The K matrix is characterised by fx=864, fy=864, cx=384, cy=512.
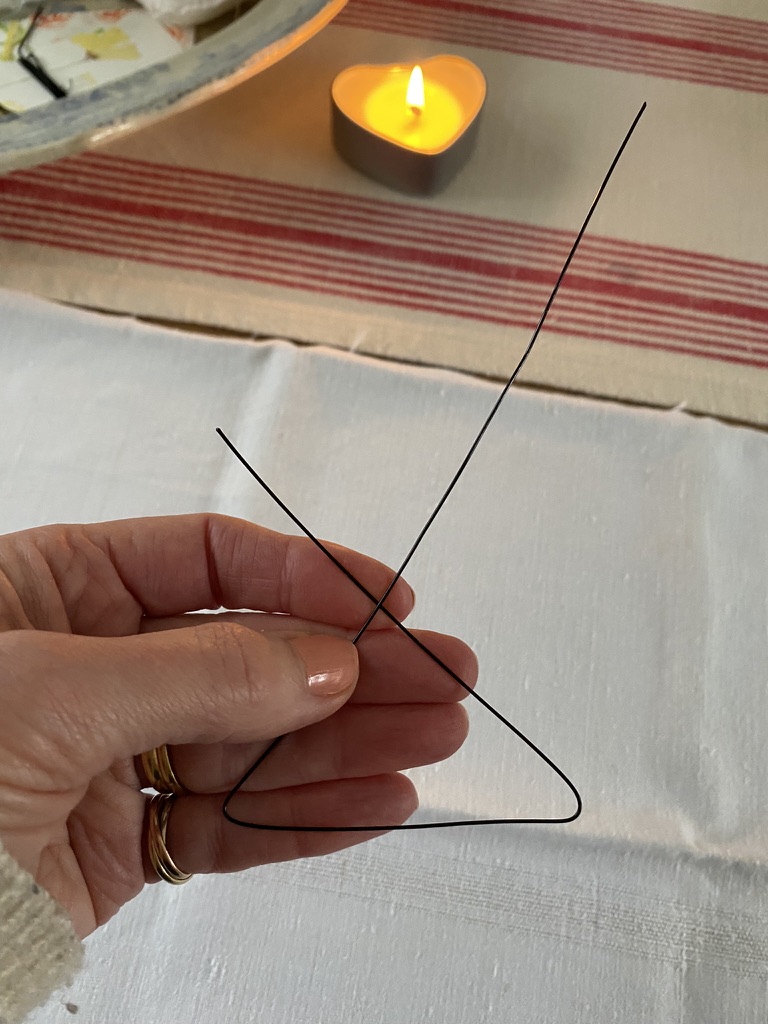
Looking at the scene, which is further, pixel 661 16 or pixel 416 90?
pixel 661 16

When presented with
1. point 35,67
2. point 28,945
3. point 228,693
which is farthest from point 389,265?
point 28,945

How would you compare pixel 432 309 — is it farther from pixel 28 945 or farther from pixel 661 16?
pixel 28 945

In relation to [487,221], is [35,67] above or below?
above

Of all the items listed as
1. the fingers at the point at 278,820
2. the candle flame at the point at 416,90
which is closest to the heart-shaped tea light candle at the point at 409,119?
the candle flame at the point at 416,90

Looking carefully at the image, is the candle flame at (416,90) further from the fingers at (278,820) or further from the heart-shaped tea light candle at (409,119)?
the fingers at (278,820)

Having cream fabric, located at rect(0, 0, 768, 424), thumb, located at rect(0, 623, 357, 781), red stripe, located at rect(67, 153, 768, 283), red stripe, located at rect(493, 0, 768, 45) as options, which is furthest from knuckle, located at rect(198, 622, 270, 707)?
red stripe, located at rect(493, 0, 768, 45)
